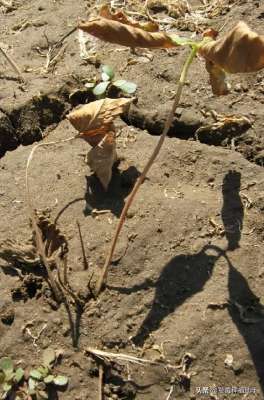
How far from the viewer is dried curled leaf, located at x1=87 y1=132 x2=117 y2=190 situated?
216cm

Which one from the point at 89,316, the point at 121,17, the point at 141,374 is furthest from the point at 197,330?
the point at 121,17

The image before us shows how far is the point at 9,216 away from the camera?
86.3 inches

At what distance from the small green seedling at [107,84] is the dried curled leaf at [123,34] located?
57 cm

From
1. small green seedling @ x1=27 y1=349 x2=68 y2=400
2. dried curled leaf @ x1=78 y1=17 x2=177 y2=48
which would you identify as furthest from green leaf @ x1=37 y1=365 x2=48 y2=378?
dried curled leaf @ x1=78 y1=17 x2=177 y2=48

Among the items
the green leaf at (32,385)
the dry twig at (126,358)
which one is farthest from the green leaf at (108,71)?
the green leaf at (32,385)

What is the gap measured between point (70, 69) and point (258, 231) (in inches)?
48.8

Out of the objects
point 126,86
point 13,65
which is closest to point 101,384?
point 126,86

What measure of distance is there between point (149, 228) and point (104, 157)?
34 cm

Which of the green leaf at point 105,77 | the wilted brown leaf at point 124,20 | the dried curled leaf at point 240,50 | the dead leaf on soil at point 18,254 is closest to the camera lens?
the dried curled leaf at point 240,50

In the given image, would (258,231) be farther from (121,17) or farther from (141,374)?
(121,17)

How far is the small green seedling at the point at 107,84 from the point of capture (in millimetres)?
2365

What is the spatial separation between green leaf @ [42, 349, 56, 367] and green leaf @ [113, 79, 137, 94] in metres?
1.13

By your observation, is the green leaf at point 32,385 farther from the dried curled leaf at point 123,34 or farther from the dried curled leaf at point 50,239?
the dried curled leaf at point 123,34

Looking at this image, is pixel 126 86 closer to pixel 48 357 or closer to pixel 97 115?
pixel 97 115
